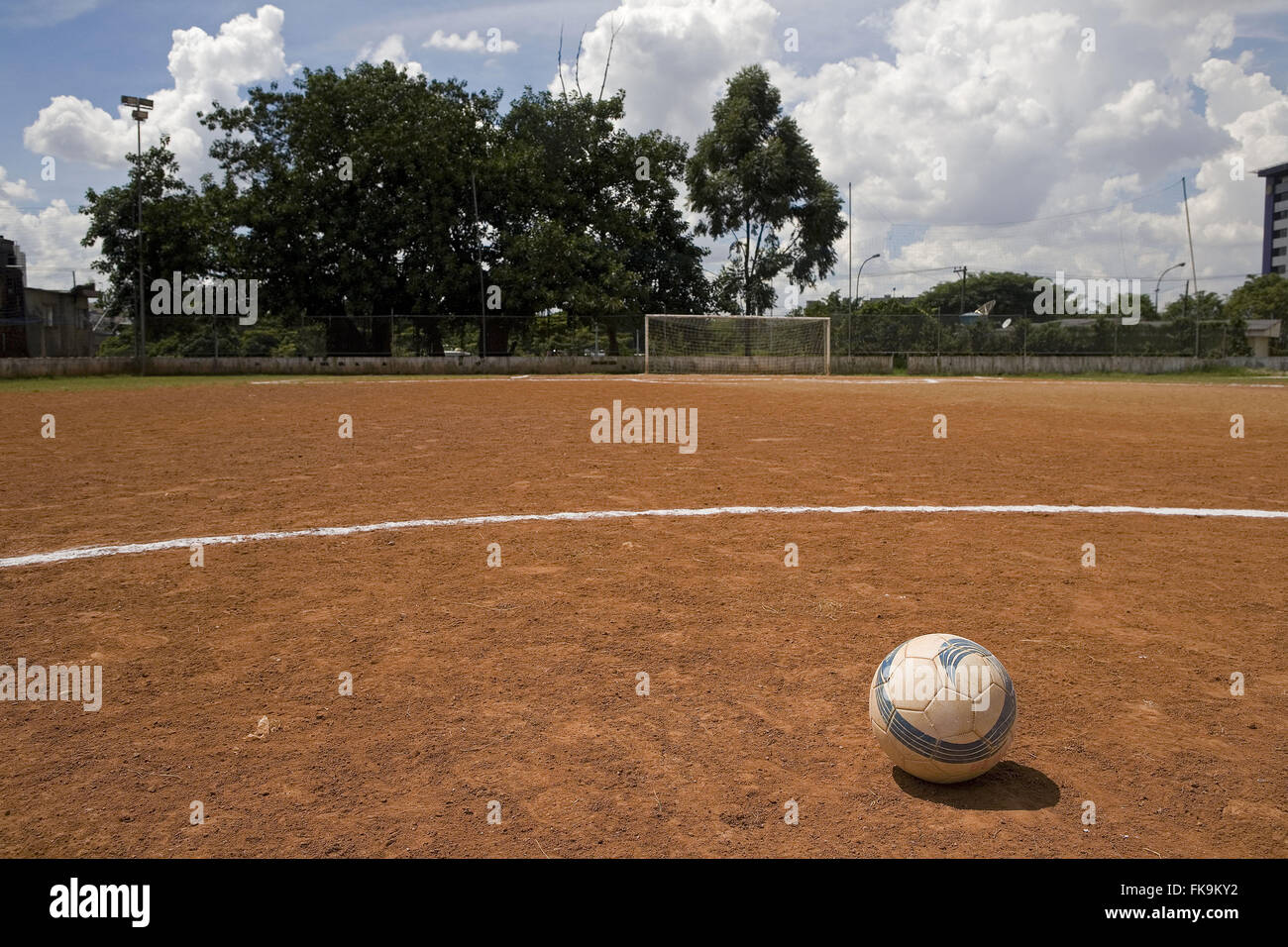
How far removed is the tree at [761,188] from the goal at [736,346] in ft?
26.4

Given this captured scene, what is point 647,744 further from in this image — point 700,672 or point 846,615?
point 846,615

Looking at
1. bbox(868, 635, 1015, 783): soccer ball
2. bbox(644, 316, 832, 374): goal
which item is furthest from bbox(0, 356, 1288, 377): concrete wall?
bbox(868, 635, 1015, 783): soccer ball

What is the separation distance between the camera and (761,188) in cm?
4528

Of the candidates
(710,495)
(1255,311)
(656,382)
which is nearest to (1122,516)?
(710,495)

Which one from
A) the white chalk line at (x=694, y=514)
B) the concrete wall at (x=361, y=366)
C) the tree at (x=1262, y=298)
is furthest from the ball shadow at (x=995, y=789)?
the tree at (x=1262, y=298)

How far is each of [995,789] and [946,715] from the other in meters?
0.33

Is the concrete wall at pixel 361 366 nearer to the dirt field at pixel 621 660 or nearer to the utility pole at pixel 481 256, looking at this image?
the utility pole at pixel 481 256

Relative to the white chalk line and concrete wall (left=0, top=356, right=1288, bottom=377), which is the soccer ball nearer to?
the white chalk line

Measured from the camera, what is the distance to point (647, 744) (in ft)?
11.6

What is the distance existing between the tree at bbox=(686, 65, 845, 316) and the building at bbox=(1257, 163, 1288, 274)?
8323 cm

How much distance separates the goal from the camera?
38500 millimetres

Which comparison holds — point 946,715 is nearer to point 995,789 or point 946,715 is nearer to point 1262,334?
point 995,789

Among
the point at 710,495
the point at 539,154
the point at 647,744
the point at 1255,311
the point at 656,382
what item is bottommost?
the point at 647,744

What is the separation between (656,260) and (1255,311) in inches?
1839
